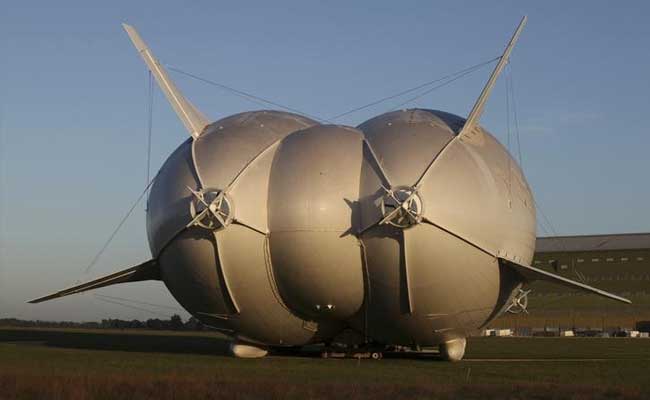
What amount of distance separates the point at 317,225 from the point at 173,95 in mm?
9208

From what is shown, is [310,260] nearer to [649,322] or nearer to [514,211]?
[514,211]

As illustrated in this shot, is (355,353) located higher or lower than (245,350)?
higher

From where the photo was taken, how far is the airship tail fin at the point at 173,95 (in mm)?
35031

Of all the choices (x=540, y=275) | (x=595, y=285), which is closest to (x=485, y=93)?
(x=540, y=275)

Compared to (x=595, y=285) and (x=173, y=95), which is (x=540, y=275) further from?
(x=595, y=285)

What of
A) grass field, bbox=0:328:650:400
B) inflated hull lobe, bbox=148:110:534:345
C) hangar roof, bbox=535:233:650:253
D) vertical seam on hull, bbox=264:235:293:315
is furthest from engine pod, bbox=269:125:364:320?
hangar roof, bbox=535:233:650:253

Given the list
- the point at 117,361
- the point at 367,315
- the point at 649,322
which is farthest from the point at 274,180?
the point at 649,322

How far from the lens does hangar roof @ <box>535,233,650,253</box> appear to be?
310 ft

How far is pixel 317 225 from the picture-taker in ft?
101

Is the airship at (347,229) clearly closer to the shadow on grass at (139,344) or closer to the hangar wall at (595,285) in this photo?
the shadow on grass at (139,344)

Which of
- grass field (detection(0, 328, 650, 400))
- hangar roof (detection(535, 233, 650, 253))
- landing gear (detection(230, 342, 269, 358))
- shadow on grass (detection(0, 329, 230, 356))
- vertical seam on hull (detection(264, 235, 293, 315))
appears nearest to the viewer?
grass field (detection(0, 328, 650, 400))

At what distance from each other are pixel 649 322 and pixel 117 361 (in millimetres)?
66658

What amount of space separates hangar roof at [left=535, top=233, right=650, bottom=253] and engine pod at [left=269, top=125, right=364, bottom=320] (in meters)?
68.7

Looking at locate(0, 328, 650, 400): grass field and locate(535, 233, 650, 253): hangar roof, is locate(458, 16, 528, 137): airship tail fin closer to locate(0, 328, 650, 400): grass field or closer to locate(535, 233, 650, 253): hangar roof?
locate(0, 328, 650, 400): grass field
